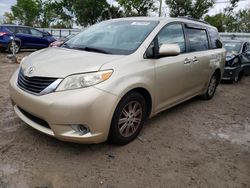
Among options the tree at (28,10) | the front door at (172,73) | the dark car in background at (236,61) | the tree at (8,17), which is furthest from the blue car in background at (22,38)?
the tree at (8,17)

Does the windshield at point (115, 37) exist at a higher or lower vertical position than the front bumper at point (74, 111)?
higher

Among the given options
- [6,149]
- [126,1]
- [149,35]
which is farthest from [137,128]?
[126,1]

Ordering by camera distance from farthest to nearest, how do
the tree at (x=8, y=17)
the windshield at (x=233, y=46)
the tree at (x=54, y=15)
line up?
the tree at (x=8, y=17)
the tree at (x=54, y=15)
the windshield at (x=233, y=46)

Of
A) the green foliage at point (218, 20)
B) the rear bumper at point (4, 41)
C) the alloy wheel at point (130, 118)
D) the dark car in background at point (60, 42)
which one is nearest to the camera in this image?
the alloy wheel at point (130, 118)

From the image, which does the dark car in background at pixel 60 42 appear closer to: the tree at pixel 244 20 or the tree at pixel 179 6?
the tree at pixel 179 6

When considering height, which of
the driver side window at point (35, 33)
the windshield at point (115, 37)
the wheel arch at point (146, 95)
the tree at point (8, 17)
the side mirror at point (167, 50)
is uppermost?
the tree at point (8, 17)

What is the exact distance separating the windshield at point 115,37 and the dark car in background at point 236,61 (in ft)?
15.3

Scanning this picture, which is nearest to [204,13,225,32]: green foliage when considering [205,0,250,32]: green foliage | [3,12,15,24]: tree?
[205,0,250,32]: green foliage

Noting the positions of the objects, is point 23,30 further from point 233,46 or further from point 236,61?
point 236,61

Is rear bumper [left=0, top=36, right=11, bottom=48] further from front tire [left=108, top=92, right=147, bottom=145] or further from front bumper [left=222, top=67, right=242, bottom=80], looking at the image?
front tire [left=108, top=92, right=147, bottom=145]

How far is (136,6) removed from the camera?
1241 inches

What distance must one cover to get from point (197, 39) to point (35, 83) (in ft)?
10.2

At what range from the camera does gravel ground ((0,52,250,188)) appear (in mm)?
2691

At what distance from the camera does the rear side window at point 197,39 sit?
4.56 m
